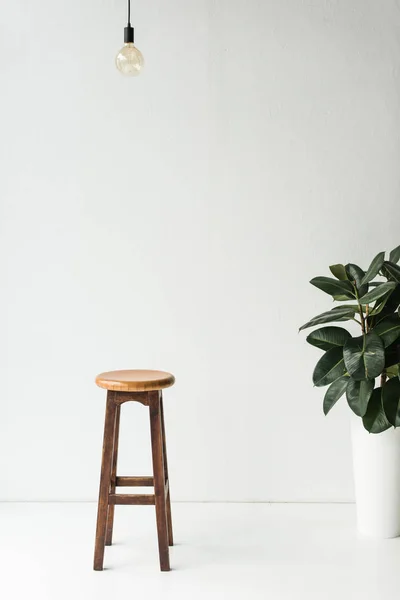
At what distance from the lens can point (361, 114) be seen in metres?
3.16

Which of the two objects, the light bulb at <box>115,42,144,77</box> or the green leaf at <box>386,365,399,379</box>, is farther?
the green leaf at <box>386,365,399,379</box>

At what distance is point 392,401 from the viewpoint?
8.68 feet

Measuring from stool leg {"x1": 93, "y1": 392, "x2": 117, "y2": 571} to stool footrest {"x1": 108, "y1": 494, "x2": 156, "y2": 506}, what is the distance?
25 millimetres

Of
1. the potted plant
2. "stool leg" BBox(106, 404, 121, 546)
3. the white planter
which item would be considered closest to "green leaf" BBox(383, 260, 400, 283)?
the potted plant

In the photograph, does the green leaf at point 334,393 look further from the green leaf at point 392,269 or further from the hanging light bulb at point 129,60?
the hanging light bulb at point 129,60

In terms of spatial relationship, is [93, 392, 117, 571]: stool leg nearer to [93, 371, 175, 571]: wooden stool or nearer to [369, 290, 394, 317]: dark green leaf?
[93, 371, 175, 571]: wooden stool

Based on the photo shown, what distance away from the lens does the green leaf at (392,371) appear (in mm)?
2768

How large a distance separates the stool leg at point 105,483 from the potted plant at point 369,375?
2.64 ft

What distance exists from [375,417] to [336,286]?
527mm

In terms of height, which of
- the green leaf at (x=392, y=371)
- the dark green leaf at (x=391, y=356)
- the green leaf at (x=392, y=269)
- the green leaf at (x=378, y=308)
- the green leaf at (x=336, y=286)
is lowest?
the green leaf at (x=392, y=371)

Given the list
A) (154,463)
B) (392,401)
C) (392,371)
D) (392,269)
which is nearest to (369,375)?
(392,401)

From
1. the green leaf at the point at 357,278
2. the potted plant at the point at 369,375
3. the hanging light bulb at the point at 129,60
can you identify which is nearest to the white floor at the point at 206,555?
Result: the potted plant at the point at 369,375

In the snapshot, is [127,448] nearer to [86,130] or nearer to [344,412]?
[344,412]

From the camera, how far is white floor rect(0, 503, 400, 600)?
2.34 metres
